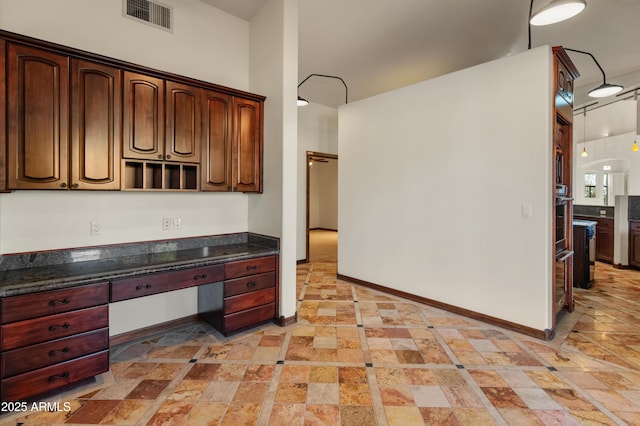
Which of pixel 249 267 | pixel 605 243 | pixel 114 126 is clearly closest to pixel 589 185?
pixel 605 243

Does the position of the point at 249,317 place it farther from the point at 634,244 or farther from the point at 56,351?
the point at 634,244

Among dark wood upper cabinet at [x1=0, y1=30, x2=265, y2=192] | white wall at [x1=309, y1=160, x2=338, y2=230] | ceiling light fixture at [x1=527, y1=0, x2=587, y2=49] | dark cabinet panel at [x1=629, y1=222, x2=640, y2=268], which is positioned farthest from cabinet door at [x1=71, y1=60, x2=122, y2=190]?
white wall at [x1=309, y1=160, x2=338, y2=230]

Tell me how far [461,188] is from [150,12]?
3.49 meters

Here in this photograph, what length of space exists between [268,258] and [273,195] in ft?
2.09

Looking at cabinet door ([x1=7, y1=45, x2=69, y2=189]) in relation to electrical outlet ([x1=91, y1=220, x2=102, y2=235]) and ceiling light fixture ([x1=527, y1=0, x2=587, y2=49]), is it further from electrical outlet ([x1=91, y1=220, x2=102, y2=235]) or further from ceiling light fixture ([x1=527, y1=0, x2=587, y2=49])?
ceiling light fixture ([x1=527, y1=0, x2=587, y2=49])

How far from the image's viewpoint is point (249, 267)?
9.41ft

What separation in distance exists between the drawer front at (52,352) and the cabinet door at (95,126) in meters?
1.05

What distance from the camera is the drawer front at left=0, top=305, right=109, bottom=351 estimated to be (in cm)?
178

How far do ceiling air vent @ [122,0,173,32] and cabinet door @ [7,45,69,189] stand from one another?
0.87 metres

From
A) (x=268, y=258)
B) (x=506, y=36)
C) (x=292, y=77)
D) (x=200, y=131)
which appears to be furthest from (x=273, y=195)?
(x=506, y=36)

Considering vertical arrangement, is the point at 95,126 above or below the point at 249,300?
above

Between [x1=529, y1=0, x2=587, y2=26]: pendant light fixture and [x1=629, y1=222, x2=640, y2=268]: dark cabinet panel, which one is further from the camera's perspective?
[x1=629, y1=222, x2=640, y2=268]: dark cabinet panel

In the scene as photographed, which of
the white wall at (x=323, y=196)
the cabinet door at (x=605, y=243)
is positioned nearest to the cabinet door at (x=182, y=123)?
the cabinet door at (x=605, y=243)

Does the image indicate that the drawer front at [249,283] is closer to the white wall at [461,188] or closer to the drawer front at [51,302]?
the drawer front at [51,302]
